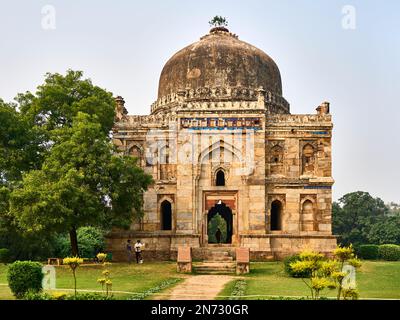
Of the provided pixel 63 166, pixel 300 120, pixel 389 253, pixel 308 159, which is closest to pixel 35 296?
pixel 63 166

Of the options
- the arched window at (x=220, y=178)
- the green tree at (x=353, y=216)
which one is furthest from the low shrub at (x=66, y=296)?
the green tree at (x=353, y=216)

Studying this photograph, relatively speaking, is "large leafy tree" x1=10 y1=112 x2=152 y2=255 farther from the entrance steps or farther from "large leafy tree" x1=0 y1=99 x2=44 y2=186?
the entrance steps

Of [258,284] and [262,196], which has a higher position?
[262,196]

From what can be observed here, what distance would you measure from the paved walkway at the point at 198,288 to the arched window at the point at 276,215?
23.1ft

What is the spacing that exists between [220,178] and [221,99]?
4168 millimetres

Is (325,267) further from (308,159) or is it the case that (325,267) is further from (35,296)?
(308,159)

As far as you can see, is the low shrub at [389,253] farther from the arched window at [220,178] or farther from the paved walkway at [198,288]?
the paved walkway at [198,288]

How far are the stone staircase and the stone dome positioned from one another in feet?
28.6

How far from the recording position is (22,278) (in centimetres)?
1327

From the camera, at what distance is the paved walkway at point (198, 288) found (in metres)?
14.2
